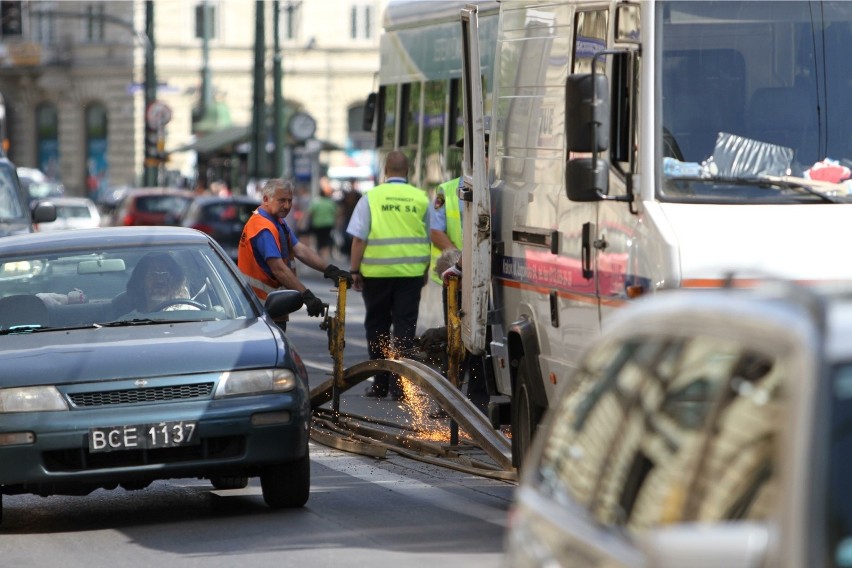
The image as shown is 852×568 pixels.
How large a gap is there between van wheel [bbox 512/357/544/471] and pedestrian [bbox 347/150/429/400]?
191 inches

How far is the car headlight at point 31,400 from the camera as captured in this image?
8266 millimetres

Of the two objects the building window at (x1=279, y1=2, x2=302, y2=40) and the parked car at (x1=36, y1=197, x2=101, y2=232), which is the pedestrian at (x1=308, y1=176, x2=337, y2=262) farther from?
the building window at (x1=279, y1=2, x2=302, y2=40)

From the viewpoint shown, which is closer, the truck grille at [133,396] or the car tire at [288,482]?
the truck grille at [133,396]

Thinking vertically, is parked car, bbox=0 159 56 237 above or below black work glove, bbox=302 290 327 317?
above

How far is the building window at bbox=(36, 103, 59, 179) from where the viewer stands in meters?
80.1

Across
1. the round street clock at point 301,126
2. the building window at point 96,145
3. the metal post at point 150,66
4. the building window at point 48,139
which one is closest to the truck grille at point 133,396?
the round street clock at point 301,126

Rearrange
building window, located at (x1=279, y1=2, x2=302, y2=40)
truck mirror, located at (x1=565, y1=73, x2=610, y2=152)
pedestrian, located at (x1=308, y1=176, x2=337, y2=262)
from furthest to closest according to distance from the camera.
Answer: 1. building window, located at (x1=279, y1=2, x2=302, y2=40)
2. pedestrian, located at (x1=308, y1=176, x2=337, y2=262)
3. truck mirror, located at (x1=565, y1=73, x2=610, y2=152)

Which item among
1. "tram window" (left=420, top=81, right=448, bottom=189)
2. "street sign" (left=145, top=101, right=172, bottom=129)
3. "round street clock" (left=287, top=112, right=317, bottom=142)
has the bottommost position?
"tram window" (left=420, top=81, right=448, bottom=189)

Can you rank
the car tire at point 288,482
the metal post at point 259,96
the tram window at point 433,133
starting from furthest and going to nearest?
the metal post at point 259,96, the tram window at point 433,133, the car tire at point 288,482

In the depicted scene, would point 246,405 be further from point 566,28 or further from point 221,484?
point 566,28

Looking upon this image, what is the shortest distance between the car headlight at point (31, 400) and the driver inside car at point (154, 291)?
113cm

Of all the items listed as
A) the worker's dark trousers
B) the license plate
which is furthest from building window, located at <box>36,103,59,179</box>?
the license plate

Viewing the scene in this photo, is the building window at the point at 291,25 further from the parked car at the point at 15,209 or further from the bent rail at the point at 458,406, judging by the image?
the bent rail at the point at 458,406

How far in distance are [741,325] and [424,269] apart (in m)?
11.4
